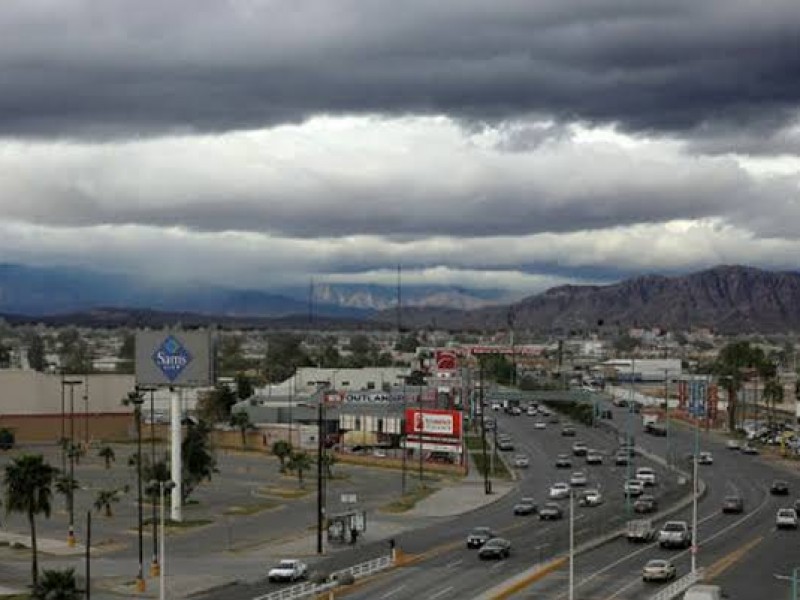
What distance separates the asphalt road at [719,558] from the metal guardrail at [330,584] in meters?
9.96

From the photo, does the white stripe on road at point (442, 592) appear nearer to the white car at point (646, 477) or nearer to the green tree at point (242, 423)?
the white car at point (646, 477)

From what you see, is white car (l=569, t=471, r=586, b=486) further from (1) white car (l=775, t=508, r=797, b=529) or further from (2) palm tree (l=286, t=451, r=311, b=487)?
(1) white car (l=775, t=508, r=797, b=529)

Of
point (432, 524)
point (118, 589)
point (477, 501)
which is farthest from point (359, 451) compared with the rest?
point (118, 589)

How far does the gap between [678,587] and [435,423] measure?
248 feet

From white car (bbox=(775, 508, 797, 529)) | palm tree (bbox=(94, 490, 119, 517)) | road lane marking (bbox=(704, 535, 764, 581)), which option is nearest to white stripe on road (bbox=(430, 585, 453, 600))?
road lane marking (bbox=(704, 535, 764, 581))

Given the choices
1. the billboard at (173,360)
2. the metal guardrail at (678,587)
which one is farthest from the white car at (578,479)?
the metal guardrail at (678,587)

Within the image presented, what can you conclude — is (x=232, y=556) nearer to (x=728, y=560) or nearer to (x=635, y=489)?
(x=728, y=560)

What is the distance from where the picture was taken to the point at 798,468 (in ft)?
471

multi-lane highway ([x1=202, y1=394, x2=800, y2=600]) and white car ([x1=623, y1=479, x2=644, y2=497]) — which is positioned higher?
white car ([x1=623, y1=479, x2=644, y2=497])

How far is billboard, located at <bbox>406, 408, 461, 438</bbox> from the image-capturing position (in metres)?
141

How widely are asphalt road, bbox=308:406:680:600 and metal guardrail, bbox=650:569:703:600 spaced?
9138 mm

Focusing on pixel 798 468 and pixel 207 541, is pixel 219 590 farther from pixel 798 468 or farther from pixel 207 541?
pixel 798 468

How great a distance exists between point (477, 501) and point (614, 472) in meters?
27.7

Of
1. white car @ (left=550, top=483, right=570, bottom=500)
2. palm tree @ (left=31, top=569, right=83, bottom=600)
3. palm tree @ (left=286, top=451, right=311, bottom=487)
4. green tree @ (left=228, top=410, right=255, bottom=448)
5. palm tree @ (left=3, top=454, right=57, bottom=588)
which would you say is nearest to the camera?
palm tree @ (left=31, top=569, right=83, bottom=600)
